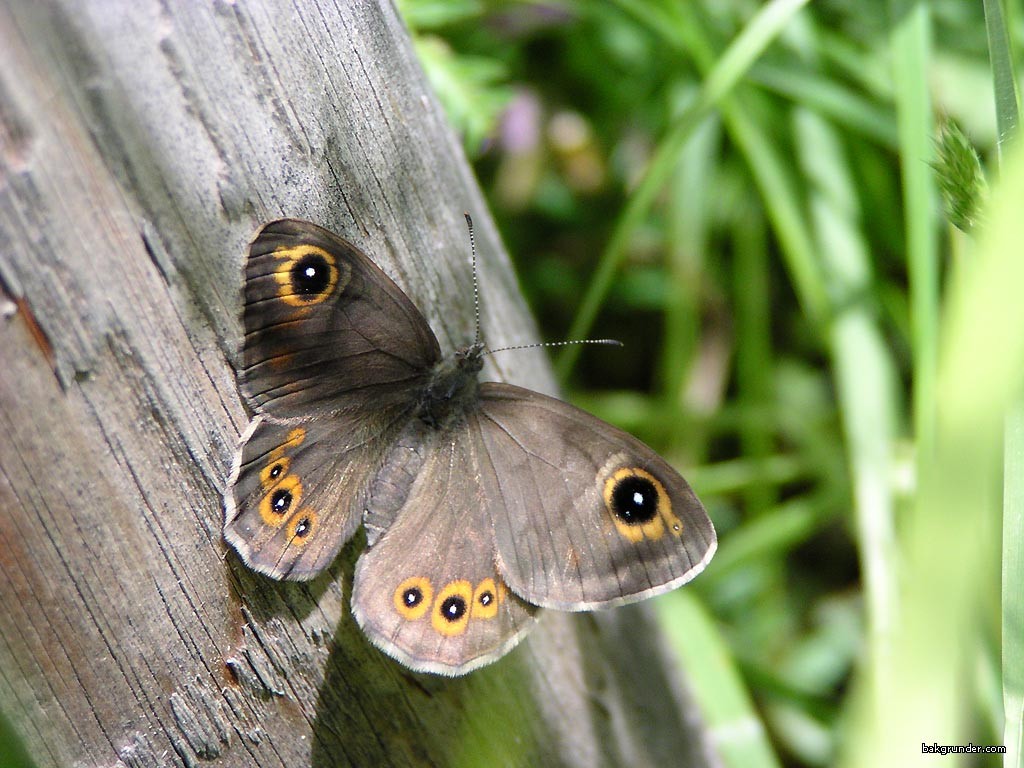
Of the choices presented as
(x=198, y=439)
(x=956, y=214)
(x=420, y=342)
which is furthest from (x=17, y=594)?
(x=956, y=214)

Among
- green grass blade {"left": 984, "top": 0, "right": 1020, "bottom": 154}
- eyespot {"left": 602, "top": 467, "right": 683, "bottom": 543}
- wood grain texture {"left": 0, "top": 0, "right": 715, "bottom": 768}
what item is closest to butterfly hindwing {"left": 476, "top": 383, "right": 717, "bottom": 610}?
eyespot {"left": 602, "top": 467, "right": 683, "bottom": 543}

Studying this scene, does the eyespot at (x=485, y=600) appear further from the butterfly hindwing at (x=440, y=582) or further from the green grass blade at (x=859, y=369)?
the green grass blade at (x=859, y=369)

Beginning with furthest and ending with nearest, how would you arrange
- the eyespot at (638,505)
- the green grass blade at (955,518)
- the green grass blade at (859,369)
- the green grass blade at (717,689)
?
1. the green grass blade at (859,369)
2. the green grass blade at (717,689)
3. the eyespot at (638,505)
4. the green grass blade at (955,518)

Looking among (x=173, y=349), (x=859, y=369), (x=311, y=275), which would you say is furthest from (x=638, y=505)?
(x=859, y=369)

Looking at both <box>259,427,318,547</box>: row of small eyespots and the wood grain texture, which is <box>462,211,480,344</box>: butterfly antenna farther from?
<box>259,427,318,547</box>: row of small eyespots

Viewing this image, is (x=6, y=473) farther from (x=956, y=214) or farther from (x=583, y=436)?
(x=956, y=214)

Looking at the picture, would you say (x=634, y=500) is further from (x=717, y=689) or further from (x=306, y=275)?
(x=717, y=689)

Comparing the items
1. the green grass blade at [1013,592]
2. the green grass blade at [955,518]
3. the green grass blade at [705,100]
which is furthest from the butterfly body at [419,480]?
the green grass blade at [955,518]
